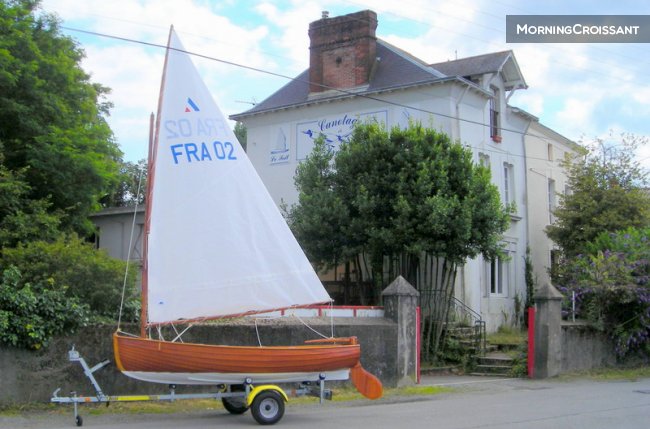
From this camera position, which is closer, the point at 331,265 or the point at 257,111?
the point at 331,265

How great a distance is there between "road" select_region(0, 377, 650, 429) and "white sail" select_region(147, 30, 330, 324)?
1.82 m

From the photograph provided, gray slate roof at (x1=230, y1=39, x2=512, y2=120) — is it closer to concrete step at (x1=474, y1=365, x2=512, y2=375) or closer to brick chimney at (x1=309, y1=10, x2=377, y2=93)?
brick chimney at (x1=309, y1=10, x2=377, y2=93)

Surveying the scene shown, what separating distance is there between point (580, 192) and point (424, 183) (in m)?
10.9

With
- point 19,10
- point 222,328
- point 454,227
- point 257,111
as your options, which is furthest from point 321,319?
point 257,111

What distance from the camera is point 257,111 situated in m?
28.8

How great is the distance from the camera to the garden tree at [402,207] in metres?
19.3

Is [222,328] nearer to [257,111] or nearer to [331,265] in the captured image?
[331,265]

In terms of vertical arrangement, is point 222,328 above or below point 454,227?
below

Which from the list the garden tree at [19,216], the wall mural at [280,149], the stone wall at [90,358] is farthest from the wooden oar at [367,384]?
the wall mural at [280,149]

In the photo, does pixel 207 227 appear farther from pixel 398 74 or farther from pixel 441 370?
pixel 398 74

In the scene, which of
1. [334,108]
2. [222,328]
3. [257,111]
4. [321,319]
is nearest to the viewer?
[222,328]

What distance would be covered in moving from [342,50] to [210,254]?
17.5m

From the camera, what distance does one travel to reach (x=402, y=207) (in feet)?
63.3

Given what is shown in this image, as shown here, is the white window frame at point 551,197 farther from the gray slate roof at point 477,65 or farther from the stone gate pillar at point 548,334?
the stone gate pillar at point 548,334
